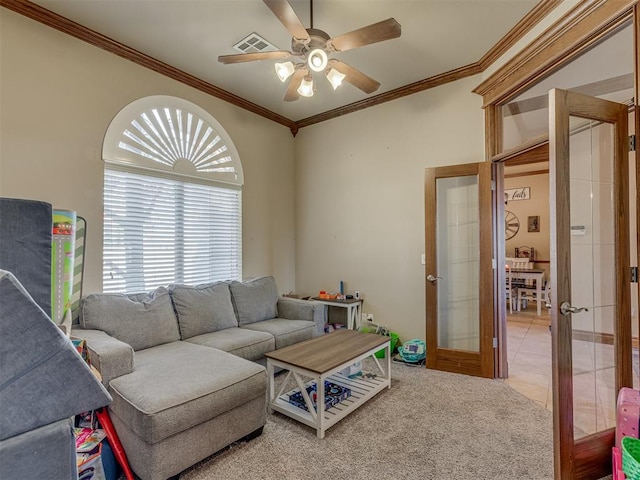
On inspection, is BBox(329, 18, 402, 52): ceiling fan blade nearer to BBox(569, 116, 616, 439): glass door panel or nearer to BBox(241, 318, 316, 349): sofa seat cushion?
BBox(569, 116, 616, 439): glass door panel

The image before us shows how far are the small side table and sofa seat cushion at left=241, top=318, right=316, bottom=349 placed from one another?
1.65 ft

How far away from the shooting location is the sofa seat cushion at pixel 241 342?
2637 mm

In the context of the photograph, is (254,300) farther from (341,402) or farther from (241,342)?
(341,402)

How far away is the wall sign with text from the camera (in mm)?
7340

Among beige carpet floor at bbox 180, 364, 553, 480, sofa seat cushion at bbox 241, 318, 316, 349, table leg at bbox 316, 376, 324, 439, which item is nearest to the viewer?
beige carpet floor at bbox 180, 364, 553, 480

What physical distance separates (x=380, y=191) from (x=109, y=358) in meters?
3.16

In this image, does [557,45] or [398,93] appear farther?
[398,93]

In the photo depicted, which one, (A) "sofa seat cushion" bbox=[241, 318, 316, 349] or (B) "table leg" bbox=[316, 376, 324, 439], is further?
(A) "sofa seat cushion" bbox=[241, 318, 316, 349]

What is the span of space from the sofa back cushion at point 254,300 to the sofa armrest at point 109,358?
1378 millimetres

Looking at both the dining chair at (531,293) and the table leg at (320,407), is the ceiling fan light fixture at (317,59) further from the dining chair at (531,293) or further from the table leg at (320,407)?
the dining chair at (531,293)

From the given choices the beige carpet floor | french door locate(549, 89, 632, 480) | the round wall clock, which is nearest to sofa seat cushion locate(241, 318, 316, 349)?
the beige carpet floor

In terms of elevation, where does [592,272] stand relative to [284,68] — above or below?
below

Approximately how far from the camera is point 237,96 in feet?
12.5

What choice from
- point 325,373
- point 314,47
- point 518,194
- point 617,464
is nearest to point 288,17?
point 314,47
